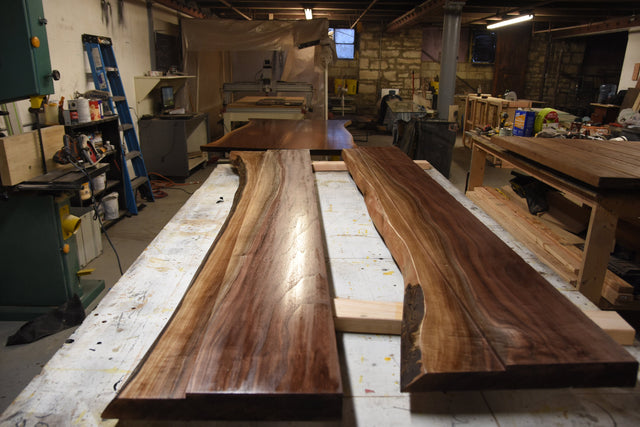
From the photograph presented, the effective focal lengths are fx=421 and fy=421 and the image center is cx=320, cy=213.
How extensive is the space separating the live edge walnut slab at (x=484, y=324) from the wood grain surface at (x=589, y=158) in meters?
0.96

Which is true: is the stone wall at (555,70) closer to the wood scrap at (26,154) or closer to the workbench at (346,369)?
the wood scrap at (26,154)

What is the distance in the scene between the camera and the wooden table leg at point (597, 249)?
6.00 feet

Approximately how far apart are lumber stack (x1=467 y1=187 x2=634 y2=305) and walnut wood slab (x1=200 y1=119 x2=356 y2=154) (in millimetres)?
1153

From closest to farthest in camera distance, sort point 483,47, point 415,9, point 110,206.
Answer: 1. point 110,206
2. point 415,9
3. point 483,47

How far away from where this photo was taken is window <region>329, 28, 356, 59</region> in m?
11.0

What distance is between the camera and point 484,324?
0.75 metres

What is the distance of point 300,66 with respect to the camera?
7.12 m

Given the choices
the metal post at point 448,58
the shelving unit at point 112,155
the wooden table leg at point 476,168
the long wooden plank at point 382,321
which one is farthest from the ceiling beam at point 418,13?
the long wooden plank at point 382,321

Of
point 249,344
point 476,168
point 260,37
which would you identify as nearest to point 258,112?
point 260,37

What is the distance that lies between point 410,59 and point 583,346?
1143cm

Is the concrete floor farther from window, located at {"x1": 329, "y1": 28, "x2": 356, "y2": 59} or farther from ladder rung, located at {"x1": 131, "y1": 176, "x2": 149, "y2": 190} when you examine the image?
window, located at {"x1": 329, "y1": 28, "x2": 356, "y2": 59}

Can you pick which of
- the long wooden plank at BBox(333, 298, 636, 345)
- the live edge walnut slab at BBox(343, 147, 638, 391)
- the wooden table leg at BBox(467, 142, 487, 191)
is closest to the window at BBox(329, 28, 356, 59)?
the wooden table leg at BBox(467, 142, 487, 191)

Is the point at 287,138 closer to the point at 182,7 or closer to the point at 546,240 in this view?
the point at 546,240

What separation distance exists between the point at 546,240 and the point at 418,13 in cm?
642
